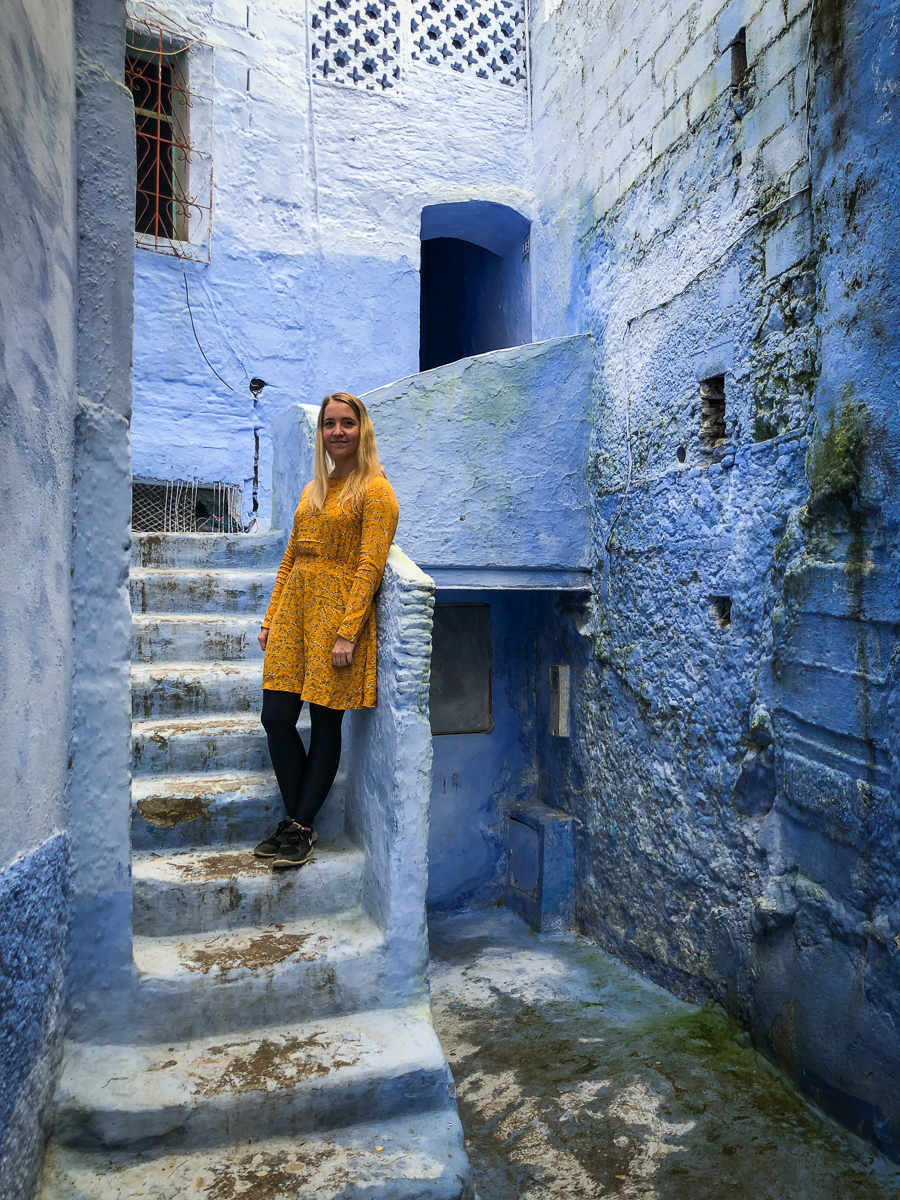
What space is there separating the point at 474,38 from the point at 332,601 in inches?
251

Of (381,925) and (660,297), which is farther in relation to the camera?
(660,297)

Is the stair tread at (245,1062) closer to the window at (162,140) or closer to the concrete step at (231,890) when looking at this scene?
the concrete step at (231,890)

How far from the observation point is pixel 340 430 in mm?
3057

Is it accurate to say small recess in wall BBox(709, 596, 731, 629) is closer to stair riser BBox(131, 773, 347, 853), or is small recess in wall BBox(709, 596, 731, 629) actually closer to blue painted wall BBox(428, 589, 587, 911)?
blue painted wall BBox(428, 589, 587, 911)

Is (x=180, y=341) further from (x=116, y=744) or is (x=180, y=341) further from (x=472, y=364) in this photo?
(x=116, y=744)

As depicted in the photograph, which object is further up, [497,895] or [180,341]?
[180,341]

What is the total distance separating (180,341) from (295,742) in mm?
4578

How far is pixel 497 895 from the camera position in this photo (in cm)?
646

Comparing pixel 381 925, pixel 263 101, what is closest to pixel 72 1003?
pixel 381 925

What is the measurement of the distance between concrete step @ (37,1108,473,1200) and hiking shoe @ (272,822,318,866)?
2.64 ft

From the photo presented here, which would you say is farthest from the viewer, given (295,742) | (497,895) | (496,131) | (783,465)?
(496,131)

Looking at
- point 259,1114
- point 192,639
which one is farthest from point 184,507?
point 259,1114

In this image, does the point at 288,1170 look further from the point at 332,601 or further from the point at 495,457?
the point at 495,457

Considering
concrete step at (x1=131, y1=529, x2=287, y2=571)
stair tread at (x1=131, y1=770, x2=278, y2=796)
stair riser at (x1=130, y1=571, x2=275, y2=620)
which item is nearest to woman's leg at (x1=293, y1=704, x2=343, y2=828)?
stair tread at (x1=131, y1=770, x2=278, y2=796)
